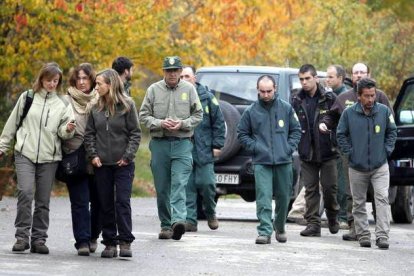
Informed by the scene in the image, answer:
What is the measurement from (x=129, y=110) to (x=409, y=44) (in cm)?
2375

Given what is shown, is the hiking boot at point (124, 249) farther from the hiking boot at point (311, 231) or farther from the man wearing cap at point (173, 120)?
the hiking boot at point (311, 231)

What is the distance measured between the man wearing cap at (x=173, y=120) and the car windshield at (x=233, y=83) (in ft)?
12.6

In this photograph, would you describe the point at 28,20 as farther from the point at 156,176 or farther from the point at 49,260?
the point at 49,260

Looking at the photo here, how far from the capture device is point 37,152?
14.2 metres

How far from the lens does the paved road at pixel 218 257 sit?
13.2 metres

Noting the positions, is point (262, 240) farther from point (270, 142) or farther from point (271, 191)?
point (270, 142)

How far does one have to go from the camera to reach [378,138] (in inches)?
641

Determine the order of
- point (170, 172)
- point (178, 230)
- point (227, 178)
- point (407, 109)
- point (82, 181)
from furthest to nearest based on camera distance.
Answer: point (407, 109)
point (227, 178)
point (170, 172)
point (178, 230)
point (82, 181)

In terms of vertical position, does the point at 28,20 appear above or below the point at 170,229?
above

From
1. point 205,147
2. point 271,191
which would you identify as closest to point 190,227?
point 205,147

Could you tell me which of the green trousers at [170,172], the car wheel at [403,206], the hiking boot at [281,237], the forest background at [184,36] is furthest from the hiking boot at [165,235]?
the forest background at [184,36]

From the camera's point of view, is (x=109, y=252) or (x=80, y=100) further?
(x=80, y=100)

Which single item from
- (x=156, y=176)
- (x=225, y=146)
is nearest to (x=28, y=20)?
(x=225, y=146)

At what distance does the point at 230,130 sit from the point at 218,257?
532 cm
